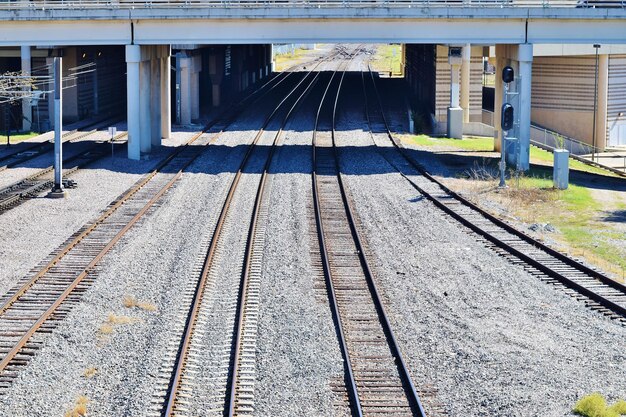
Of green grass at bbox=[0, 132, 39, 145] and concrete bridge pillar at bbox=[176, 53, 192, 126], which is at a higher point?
concrete bridge pillar at bbox=[176, 53, 192, 126]

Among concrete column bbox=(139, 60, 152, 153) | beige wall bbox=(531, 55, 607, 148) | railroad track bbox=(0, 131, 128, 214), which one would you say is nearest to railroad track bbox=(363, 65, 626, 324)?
concrete column bbox=(139, 60, 152, 153)

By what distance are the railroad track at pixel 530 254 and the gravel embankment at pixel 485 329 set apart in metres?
0.37

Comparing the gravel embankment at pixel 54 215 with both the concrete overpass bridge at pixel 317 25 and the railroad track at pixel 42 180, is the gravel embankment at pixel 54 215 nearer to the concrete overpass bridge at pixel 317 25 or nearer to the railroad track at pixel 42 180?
the railroad track at pixel 42 180

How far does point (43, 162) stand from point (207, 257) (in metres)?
16.7

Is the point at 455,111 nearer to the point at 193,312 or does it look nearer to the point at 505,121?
the point at 505,121

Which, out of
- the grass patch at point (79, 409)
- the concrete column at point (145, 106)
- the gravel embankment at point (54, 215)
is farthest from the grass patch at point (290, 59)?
the grass patch at point (79, 409)

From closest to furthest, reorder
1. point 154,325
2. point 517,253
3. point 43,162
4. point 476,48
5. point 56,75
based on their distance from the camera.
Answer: point 154,325 < point 517,253 < point 56,75 < point 43,162 < point 476,48

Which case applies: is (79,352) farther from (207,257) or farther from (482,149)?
(482,149)

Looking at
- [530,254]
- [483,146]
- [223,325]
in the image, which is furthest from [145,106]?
[223,325]

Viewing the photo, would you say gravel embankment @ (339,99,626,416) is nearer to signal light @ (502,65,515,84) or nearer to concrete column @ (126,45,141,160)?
signal light @ (502,65,515,84)

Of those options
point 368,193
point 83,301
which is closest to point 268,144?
point 368,193

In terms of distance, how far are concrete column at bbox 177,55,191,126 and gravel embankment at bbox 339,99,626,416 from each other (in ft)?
82.4

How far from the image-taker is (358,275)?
1980 centimetres

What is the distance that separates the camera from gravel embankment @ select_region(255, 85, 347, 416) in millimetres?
13406
